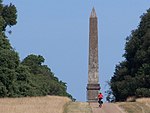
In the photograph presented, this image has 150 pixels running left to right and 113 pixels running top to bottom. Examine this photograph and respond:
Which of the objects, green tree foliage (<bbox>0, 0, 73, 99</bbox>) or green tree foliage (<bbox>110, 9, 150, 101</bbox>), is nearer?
green tree foliage (<bbox>0, 0, 73, 99</bbox>)

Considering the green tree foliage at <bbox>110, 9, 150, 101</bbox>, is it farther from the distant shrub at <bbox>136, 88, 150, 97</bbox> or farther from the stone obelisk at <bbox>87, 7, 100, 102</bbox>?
the stone obelisk at <bbox>87, 7, 100, 102</bbox>

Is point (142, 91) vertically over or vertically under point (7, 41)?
under

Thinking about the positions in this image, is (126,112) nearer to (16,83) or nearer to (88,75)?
(88,75)

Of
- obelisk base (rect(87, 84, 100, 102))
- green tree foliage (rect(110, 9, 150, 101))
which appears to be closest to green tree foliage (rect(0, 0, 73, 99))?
obelisk base (rect(87, 84, 100, 102))

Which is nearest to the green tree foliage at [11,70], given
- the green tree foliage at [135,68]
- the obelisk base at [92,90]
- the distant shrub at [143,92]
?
the obelisk base at [92,90]

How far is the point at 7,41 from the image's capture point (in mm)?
60938

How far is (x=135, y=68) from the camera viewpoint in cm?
7144

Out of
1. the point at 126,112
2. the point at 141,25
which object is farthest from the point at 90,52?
the point at 141,25

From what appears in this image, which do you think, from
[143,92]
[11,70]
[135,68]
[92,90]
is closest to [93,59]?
[92,90]

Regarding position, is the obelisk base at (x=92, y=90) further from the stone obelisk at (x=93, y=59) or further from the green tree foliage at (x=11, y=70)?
the green tree foliage at (x=11, y=70)

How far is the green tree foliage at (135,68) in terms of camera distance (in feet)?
218

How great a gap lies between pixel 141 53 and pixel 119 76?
829 cm

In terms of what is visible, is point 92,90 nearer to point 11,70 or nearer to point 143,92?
point 11,70

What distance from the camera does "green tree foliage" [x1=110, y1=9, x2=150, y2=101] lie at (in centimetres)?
6644
